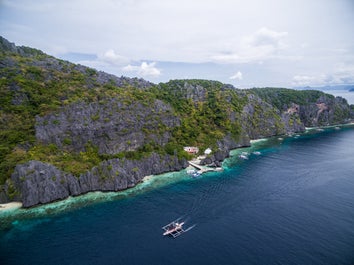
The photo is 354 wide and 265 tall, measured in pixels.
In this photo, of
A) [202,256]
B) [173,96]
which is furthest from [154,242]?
[173,96]

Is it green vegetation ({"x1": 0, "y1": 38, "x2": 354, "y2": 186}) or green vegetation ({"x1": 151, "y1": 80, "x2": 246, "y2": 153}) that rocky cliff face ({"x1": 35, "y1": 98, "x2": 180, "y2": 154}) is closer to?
green vegetation ({"x1": 0, "y1": 38, "x2": 354, "y2": 186})

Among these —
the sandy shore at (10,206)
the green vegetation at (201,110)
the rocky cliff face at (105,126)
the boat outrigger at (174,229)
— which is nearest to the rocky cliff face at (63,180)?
the sandy shore at (10,206)

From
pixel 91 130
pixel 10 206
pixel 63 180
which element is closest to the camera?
pixel 10 206

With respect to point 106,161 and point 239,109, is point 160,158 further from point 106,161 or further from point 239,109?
point 239,109

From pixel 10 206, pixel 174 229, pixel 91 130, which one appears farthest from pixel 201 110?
pixel 10 206

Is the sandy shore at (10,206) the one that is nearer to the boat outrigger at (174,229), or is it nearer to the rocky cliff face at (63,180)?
the rocky cliff face at (63,180)

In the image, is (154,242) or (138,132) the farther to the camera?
(138,132)

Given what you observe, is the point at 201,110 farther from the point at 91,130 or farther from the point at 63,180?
the point at 63,180
